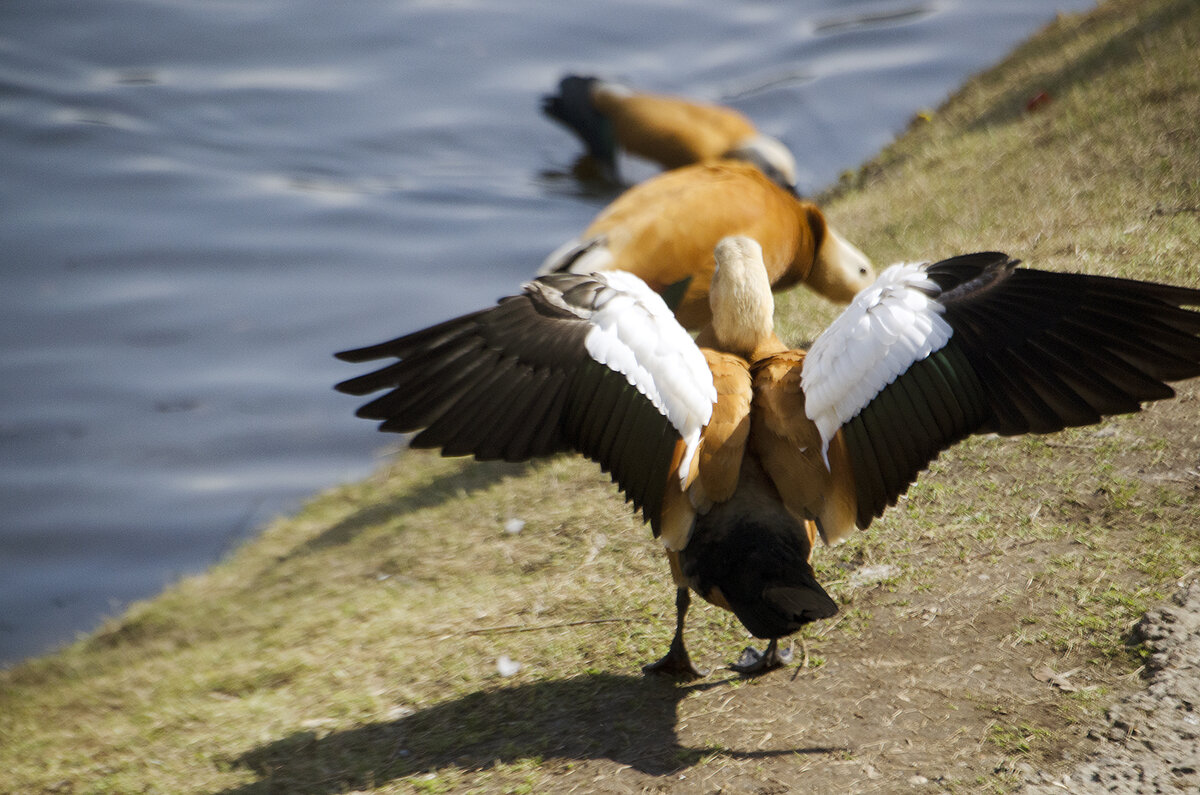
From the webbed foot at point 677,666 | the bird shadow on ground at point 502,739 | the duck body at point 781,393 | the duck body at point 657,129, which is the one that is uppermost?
the duck body at point 657,129

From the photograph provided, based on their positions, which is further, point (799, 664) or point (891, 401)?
point (799, 664)

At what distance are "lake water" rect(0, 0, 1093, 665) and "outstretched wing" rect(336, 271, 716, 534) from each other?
3.11 metres

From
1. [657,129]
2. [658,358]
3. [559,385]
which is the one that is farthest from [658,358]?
[657,129]

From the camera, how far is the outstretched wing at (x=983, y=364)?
8.24ft

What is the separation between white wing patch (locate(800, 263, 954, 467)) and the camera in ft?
8.53

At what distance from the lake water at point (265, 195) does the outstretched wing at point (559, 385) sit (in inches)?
122

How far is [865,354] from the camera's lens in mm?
2604

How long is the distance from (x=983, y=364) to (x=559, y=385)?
104 centimetres

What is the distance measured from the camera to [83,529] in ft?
18.7

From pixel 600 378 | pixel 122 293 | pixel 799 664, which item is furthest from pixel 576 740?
pixel 122 293

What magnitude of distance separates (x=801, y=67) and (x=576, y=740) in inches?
354

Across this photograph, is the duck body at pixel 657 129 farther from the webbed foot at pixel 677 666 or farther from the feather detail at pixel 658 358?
the webbed foot at pixel 677 666

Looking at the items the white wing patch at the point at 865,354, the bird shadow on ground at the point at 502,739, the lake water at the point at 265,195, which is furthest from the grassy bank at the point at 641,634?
the lake water at the point at 265,195

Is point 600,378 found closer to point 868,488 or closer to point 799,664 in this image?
point 868,488
